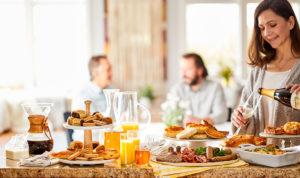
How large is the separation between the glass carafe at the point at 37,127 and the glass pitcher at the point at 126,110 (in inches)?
12.2

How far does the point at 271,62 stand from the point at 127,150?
1.08 meters

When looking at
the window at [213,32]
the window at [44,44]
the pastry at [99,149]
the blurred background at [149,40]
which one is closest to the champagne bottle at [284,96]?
the pastry at [99,149]

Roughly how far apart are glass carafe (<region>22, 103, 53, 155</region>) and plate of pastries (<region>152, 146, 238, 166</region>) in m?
0.51

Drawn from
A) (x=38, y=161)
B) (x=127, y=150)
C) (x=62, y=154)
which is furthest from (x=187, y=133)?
(x=38, y=161)

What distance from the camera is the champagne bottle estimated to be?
264cm

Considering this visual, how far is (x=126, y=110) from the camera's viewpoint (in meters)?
2.75

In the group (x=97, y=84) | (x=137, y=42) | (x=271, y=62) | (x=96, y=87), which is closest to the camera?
(x=271, y=62)

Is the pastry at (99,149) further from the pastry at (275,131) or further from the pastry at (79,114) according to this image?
the pastry at (275,131)

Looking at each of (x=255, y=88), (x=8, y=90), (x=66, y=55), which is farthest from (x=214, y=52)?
(x=255, y=88)

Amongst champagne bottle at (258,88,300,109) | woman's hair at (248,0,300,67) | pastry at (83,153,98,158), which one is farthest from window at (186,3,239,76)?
pastry at (83,153,98,158)

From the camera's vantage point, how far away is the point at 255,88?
3168 millimetres

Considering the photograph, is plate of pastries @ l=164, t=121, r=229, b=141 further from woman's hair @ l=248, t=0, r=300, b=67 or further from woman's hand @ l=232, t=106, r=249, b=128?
woman's hair @ l=248, t=0, r=300, b=67

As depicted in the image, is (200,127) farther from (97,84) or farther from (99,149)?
(97,84)

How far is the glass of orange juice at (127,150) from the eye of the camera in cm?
251
